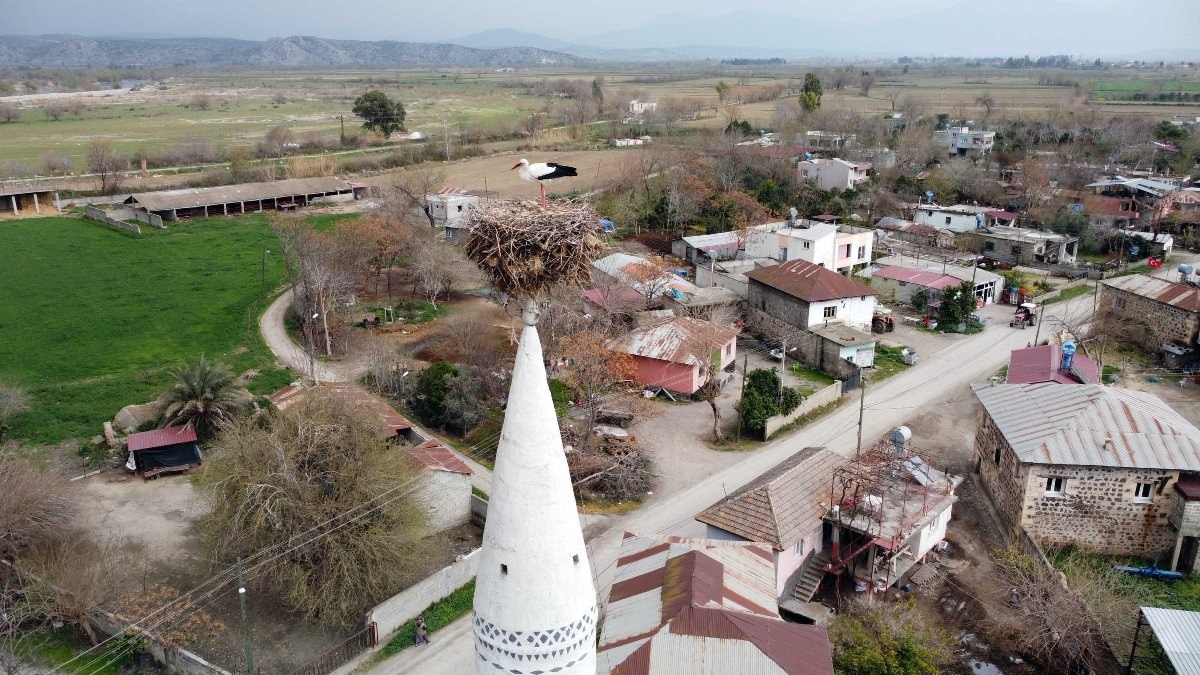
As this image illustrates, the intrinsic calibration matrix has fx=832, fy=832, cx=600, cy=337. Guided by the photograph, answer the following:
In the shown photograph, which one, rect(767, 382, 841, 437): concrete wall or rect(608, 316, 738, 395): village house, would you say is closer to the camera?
rect(767, 382, 841, 437): concrete wall

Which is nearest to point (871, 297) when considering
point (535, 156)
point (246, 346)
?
point (246, 346)

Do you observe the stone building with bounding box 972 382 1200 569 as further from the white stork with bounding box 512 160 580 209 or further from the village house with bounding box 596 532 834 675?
the white stork with bounding box 512 160 580 209

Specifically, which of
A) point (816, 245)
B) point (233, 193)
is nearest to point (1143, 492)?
point (816, 245)

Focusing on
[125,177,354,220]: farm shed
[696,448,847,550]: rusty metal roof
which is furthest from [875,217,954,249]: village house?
[125,177,354,220]: farm shed

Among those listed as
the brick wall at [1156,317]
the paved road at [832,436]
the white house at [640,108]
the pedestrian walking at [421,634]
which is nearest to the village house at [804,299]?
the paved road at [832,436]

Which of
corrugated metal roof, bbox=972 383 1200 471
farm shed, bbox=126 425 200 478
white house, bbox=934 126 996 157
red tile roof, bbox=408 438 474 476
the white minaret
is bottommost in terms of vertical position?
farm shed, bbox=126 425 200 478

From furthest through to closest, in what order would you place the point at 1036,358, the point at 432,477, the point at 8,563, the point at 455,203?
the point at 455,203
the point at 1036,358
the point at 432,477
the point at 8,563

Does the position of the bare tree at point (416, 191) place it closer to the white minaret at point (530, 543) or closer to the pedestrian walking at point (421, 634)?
the pedestrian walking at point (421, 634)

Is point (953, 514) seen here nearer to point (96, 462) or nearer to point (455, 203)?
point (96, 462)
